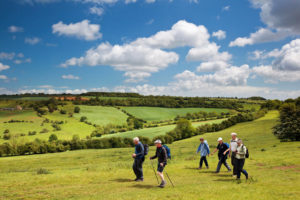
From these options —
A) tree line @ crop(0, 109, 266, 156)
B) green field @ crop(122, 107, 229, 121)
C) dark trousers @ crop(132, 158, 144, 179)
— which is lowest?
tree line @ crop(0, 109, 266, 156)

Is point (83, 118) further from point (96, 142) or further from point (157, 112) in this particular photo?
point (157, 112)

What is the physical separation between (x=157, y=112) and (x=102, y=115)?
38.4m

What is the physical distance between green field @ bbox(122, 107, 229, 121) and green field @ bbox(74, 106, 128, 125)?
9.66 m

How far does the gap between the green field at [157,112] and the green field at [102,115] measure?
31.7 feet

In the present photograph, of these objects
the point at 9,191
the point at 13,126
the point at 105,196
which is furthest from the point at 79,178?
the point at 13,126

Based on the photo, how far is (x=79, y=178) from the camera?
1978 centimetres

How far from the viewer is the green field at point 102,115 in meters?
132

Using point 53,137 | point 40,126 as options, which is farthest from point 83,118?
point 53,137

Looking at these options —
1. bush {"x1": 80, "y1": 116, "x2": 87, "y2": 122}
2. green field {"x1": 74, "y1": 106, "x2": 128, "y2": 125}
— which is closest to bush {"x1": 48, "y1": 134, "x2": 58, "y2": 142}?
bush {"x1": 80, "y1": 116, "x2": 87, "y2": 122}

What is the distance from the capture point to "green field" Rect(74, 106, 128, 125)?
13238 cm

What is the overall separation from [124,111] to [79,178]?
13493cm

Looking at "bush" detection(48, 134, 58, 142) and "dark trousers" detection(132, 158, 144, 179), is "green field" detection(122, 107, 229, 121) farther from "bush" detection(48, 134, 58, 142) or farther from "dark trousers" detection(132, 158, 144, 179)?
"dark trousers" detection(132, 158, 144, 179)

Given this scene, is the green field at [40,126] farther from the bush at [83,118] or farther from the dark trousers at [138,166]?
the dark trousers at [138,166]

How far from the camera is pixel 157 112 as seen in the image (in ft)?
515
